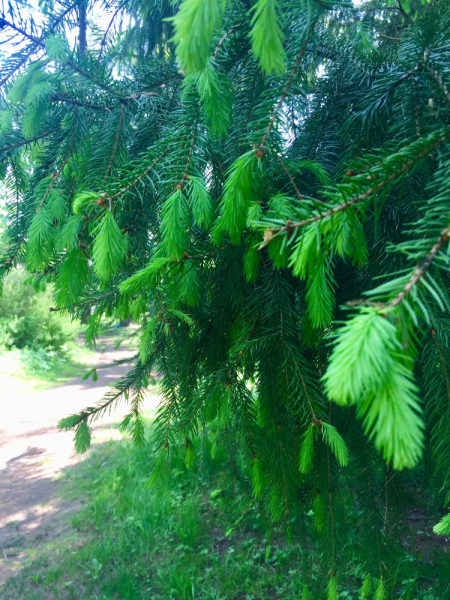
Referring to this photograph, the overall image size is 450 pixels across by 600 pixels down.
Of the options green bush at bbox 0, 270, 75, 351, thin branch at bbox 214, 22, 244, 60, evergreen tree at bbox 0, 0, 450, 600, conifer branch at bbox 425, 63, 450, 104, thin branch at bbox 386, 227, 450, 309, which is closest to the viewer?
thin branch at bbox 386, 227, 450, 309

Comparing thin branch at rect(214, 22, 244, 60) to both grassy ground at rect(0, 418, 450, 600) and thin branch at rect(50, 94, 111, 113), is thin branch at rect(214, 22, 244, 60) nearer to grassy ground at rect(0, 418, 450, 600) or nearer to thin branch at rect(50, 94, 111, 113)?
thin branch at rect(50, 94, 111, 113)

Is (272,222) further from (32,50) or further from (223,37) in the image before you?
(32,50)

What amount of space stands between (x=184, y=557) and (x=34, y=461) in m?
3.31

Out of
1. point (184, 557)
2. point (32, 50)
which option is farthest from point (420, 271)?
point (184, 557)

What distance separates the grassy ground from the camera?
9.61ft

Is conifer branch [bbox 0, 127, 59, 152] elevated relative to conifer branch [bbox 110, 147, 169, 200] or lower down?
elevated

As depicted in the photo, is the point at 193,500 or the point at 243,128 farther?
the point at 193,500

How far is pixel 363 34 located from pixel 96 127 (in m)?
1.03

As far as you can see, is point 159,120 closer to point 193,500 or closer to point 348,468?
point 348,468

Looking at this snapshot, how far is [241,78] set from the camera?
146 cm

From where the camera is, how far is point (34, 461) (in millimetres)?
5805

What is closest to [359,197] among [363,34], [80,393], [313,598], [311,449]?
[363,34]

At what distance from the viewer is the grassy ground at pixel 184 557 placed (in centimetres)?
293

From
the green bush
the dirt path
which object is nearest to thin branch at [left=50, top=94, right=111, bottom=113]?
the dirt path
